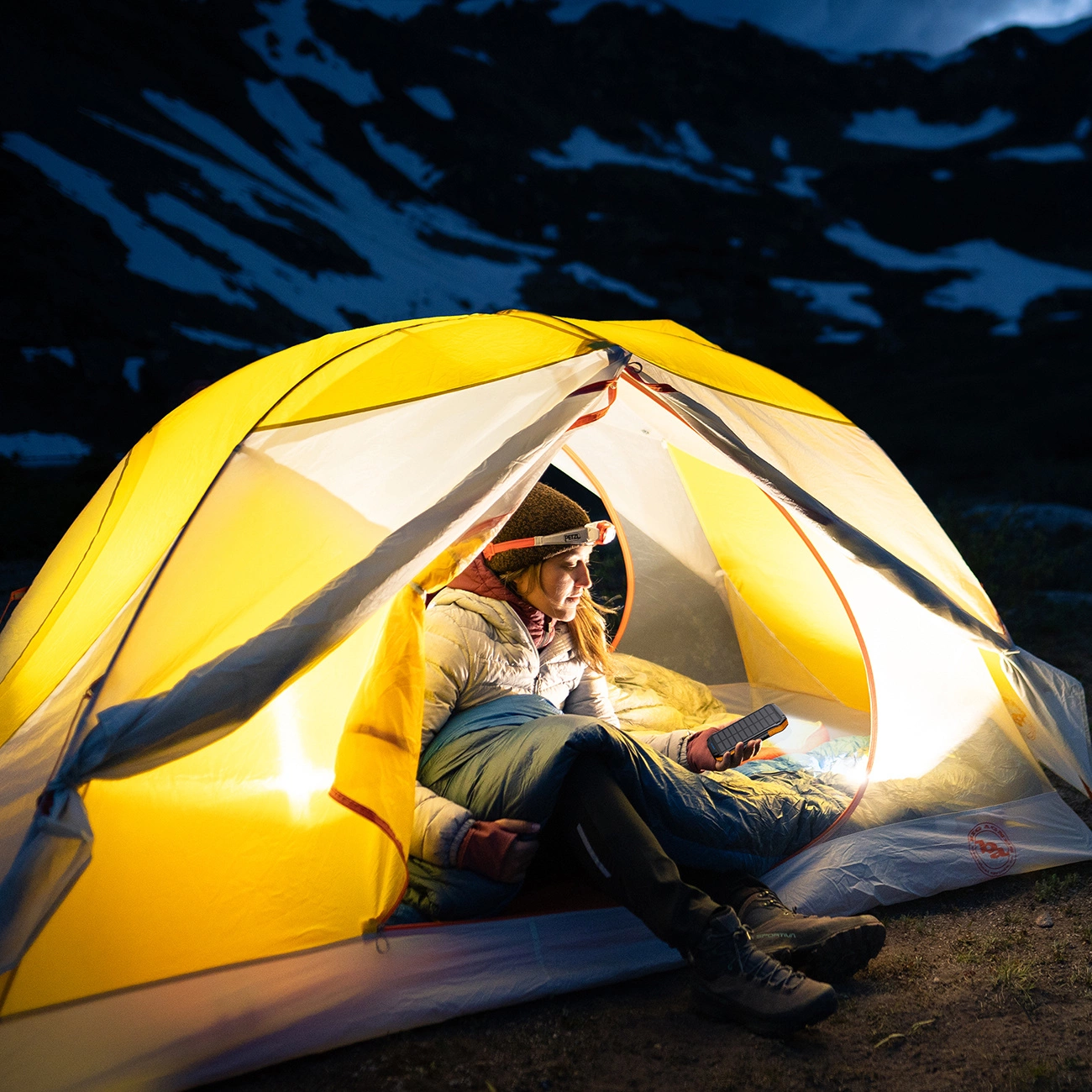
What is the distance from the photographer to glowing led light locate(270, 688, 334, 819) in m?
2.20

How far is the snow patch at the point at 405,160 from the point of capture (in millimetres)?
38031

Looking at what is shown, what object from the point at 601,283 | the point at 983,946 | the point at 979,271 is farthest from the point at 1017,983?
the point at 979,271

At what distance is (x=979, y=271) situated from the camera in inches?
1540

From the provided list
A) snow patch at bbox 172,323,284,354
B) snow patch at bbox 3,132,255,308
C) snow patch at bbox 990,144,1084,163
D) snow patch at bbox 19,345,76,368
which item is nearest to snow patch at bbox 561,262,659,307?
snow patch at bbox 3,132,255,308

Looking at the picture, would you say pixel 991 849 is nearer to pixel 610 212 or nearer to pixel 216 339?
pixel 216 339

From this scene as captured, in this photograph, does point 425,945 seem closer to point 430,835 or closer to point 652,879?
point 430,835

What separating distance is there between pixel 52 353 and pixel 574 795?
67.4 ft

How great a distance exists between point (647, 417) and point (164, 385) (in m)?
19.6

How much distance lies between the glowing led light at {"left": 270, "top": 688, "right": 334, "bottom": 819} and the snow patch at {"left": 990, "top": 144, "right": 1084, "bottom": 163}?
50.2 metres

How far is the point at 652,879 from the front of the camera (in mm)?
1807

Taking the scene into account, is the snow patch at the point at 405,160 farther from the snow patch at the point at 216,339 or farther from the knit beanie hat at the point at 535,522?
the knit beanie hat at the point at 535,522

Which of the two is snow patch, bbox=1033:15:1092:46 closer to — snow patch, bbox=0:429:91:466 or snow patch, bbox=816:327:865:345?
snow patch, bbox=816:327:865:345

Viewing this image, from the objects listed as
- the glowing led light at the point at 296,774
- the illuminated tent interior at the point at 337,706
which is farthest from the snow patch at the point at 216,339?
the glowing led light at the point at 296,774

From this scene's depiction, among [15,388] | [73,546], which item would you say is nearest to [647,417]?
[73,546]
